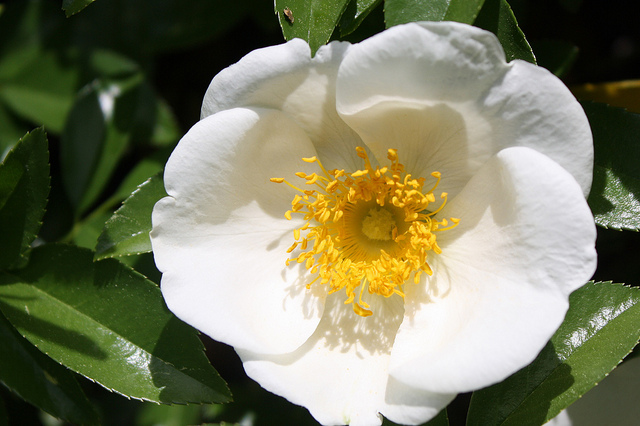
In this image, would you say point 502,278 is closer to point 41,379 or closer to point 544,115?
point 544,115

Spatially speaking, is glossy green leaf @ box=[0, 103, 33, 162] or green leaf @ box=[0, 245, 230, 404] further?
glossy green leaf @ box=[0, 103, 33, 162]

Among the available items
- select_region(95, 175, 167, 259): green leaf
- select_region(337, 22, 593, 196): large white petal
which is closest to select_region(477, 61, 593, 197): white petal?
select_region(337, 22, 593, 196): large white petal

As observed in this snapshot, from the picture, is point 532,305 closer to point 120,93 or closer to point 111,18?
point 120,93

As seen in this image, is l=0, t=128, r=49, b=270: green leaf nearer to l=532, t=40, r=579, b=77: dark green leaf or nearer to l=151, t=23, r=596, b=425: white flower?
l=151, t=23, r=596, b=425: white flower

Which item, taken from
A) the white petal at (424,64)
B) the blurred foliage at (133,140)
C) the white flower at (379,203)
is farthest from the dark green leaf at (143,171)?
the white petal at (424,64)

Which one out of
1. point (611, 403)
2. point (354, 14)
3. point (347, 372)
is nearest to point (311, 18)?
point (354, 14)

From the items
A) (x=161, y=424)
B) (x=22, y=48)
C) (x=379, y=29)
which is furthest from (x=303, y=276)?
(x=22, y=48)
